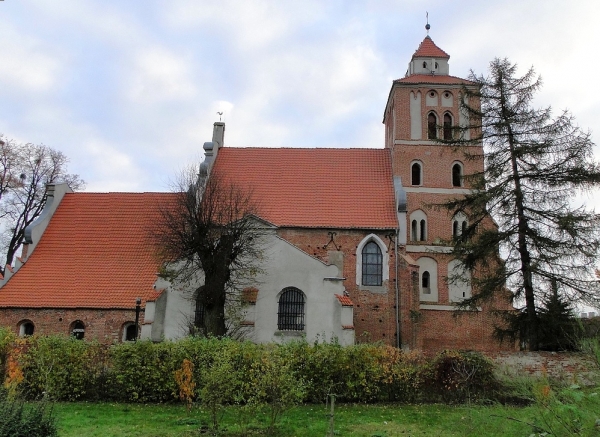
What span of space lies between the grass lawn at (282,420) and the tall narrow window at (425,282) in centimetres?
1067

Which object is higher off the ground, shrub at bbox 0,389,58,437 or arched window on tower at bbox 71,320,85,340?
arched window on tower at bbox 71,320,85,340

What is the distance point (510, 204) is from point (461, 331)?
290 inches

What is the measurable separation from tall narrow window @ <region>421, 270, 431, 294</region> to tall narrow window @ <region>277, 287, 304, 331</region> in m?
6.52

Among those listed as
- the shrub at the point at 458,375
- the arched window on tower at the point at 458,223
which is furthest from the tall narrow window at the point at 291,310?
the arched window on tower at the point at 458,223

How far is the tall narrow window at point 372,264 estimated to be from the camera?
24.0 m

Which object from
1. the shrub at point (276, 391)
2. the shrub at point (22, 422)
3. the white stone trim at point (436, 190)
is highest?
the white stone trim at point (436, 190)

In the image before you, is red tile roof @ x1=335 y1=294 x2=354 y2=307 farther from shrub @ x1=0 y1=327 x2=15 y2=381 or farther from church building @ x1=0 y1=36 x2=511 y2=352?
shrub @ x1=0 y1=327 x2=15 y2=381

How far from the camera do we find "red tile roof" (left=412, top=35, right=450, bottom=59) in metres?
29.3

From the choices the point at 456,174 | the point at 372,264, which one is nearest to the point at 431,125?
the point at 456,174

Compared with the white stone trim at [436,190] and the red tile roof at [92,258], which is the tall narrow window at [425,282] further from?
the red tile roof at [92,258]

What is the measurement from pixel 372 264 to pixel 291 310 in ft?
15.3

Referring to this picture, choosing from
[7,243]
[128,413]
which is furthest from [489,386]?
[7,243]

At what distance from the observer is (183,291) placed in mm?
21422

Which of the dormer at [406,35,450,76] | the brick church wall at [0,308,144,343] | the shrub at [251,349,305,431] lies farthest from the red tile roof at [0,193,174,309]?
the dormer at [406,35,450,76]
